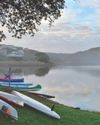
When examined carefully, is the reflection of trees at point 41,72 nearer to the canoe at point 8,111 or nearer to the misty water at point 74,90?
the misty water at point 74,90

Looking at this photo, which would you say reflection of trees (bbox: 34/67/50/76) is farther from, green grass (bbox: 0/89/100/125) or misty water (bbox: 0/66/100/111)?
green grass (bbox: 0/89/100/125)

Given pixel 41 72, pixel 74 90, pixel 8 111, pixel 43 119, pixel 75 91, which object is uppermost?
pixel 8 111

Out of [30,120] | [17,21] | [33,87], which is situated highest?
[17,21]

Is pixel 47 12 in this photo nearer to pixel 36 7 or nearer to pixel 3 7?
pixel 36 7

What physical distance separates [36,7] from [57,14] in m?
1.08

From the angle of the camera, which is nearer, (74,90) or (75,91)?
(75,91)

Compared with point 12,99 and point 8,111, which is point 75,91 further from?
point 8,111

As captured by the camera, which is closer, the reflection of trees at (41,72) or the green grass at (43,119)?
the green grass at (43,119)

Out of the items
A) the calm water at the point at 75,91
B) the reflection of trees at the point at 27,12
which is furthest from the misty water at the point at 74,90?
the reflection of trees at the point at 27,12

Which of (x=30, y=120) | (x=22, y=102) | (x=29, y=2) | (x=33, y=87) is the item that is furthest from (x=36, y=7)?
(x=33, y=87)

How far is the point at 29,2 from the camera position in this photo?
1883 cm

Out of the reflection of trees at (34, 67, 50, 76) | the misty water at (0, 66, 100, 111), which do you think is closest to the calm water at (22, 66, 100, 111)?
the misty water at (0, 66, 100, 111)

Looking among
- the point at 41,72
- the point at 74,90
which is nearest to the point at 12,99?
the point at 74,90

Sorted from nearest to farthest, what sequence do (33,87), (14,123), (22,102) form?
(14,123), (22,102), (33,87)
